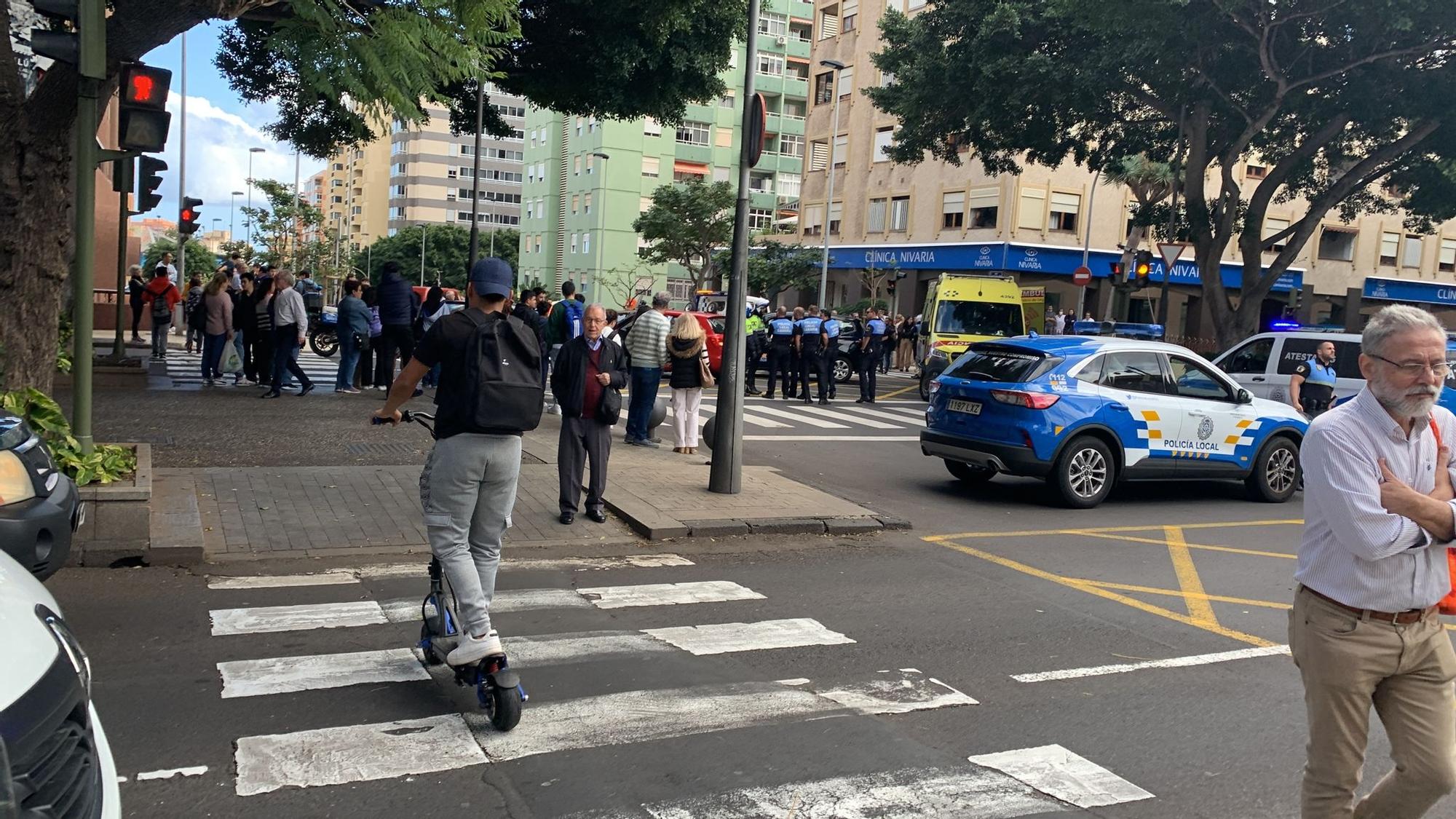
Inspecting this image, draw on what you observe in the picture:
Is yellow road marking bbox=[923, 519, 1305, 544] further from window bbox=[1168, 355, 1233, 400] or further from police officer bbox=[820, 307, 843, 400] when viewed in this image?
police officer bbox=[820, 307, 843, 400]

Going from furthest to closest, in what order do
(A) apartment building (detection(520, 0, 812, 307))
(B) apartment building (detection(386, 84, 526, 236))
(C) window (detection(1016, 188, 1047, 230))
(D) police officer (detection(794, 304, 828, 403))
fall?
(B) apartment building (detection(386, 84, 526, 236)), (A) apartment building (detection(520, 0, 812, 307)), (C) window (detection(1016, 188, 1047, 230)), (D) police officer (detection(794, 304, 828, 403))

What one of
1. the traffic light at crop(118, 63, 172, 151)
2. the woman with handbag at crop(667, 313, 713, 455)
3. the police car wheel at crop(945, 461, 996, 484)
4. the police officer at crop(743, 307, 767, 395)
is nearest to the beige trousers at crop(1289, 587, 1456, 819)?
the traffic light at crop(118, 63, 172, 151)

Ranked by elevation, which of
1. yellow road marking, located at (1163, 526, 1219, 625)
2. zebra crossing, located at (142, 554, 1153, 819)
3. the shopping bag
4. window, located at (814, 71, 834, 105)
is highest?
window, located at (814, 71, 834, 105)

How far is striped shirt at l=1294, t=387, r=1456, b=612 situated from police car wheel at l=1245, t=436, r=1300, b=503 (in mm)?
9927

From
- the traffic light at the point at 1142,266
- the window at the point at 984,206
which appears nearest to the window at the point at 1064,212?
the window at the point at 984,206

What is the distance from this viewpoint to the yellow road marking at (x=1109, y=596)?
7.06m

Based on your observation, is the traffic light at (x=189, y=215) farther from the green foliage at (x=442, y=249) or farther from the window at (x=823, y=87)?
the green foliage at (x=442, y=249)

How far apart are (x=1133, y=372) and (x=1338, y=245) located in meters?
46.2

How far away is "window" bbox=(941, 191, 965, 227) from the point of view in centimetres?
4591

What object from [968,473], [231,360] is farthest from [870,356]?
[231,360]

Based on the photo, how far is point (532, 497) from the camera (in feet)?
33.3

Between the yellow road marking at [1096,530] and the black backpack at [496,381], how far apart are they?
215 inches

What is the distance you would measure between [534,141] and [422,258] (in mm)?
17106

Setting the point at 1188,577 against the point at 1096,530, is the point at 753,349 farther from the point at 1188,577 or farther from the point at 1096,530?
the point at 1188,577
